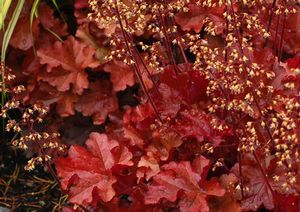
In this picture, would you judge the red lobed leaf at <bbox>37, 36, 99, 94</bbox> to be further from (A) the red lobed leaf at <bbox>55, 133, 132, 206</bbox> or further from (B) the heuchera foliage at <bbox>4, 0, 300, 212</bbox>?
(A) the red lobed leaf at <bbox>55, 133, 132, 206</bbox>

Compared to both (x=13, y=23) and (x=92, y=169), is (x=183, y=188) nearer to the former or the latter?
(x=92, y=169)

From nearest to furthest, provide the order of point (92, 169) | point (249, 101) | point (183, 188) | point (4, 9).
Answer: point (249, 101), point (183, 188), point (92, 169), point (4, 9)

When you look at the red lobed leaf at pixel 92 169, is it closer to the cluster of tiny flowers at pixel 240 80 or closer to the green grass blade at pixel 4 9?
the cluster of tiny flowers at pixel 240 80

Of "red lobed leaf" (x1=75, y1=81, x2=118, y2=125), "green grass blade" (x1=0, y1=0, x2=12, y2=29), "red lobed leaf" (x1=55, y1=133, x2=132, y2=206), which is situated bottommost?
"red lobed leaf" (x1=75, y1=81, x2=118, y2=125)

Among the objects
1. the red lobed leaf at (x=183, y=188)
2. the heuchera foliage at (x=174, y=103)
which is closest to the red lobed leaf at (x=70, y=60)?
the heuchera foliage at (x=174, y=103)

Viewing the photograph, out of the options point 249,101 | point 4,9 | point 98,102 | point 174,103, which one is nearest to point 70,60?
point 98,102

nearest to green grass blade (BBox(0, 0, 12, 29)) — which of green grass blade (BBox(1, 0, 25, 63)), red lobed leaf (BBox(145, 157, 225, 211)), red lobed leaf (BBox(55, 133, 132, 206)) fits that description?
green grass blade (BBox(1, 0, 25, 63))

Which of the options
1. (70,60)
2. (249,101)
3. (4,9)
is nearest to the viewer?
(249,101)

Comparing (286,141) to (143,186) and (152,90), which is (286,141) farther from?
(152,90)

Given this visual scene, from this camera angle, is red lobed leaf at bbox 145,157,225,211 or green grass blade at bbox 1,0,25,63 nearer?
red lobed leaf at bbox 145,157,225,211
